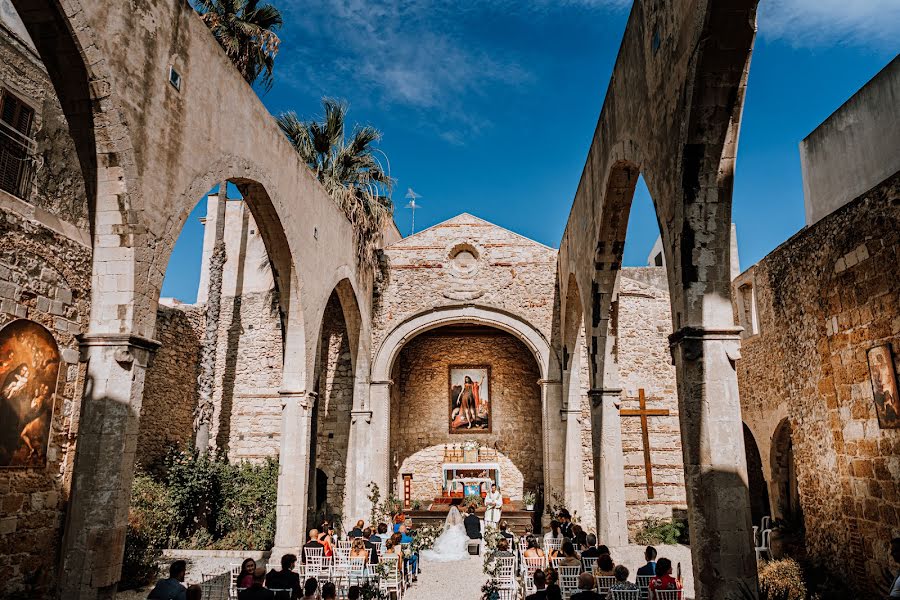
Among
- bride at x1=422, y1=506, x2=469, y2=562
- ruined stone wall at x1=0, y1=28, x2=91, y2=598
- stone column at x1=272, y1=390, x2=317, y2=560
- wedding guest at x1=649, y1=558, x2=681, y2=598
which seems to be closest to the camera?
wedding guest at x1=649, y1=558, x2=681, y2=598

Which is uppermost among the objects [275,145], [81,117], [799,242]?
[275,145]

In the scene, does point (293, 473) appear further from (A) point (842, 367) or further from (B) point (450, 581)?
(A) point (842, 367)

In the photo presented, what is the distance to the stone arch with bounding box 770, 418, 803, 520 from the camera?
35.6 ft

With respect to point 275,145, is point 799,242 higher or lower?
lower

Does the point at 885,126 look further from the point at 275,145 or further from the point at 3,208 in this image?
the point at 3,208

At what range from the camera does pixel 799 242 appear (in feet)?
30.7

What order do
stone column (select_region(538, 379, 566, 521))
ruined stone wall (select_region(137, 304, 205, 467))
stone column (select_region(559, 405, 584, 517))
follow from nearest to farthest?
ruined stone wall (select_region(137, 304, 205, 467)) < stone column (select_region(559, 405, 584, 517)) < stone column (select_region(538, 379, 566, 521))

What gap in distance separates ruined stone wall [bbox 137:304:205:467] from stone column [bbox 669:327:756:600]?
1028 centimetres

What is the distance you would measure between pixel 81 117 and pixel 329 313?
1014 cm

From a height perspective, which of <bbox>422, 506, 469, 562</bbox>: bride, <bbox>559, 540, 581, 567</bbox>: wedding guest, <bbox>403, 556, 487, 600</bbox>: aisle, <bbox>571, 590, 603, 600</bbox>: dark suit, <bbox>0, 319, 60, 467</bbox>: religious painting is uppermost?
<bbox>0, 319, 60, 467</bbox>: religious painting

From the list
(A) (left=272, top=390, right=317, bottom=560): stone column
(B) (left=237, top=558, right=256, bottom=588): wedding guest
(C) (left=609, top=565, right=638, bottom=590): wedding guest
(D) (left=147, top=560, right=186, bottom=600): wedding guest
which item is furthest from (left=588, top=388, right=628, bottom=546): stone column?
(D) (left=147, top=560, right=186, bottom=600): wedding guest

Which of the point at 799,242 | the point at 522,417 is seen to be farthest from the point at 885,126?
the point at 522,417

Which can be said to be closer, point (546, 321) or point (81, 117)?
point (81, 117)

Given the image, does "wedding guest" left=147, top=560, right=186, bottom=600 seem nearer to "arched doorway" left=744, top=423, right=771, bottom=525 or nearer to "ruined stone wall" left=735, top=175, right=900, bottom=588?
"ruined stone wall" left=735, top=175, right=900, bottom=588
